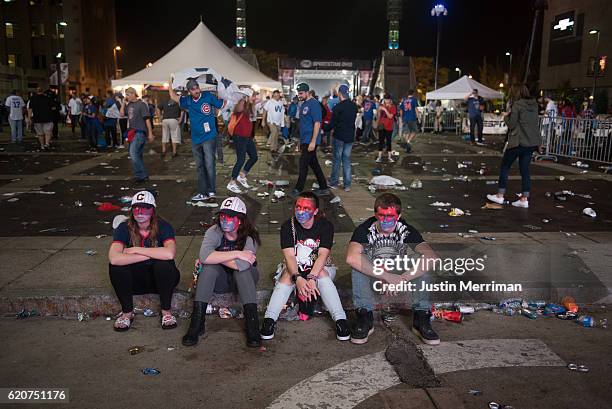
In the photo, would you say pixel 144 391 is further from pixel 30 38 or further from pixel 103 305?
pixel 30 38

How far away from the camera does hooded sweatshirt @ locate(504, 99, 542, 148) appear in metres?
8.63

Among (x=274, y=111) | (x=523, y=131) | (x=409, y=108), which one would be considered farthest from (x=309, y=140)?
(x=409, y=108)

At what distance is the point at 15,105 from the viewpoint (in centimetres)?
1891

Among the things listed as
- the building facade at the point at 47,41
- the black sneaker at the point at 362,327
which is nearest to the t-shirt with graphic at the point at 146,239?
the black sneaker at the point at 362,327

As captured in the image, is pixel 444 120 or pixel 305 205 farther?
pixel 444 120

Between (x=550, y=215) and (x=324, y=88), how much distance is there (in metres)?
56.9

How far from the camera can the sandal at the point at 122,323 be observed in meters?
4.49

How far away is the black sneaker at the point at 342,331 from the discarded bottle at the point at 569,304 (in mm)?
2055

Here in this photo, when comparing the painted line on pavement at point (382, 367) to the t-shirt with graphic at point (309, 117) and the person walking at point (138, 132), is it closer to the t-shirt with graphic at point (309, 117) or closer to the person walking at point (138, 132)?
the t-shirt with graphic at point (309, 117)

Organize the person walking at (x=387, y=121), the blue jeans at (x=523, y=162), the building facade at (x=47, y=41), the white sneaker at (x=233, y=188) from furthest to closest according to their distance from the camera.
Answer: the building facade at (x=47, y=41) → the person walking at (x=387, y=121) → the white sneaker at (x=233, y=188) → the blue jeans at (x=523, y=162)

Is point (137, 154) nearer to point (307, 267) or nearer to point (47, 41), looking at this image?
point (307, 267)

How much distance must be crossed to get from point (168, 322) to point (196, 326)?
0.37m

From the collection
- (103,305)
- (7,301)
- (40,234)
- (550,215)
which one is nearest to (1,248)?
(40,234)

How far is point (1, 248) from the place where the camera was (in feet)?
20.1
